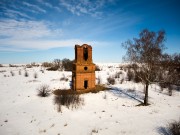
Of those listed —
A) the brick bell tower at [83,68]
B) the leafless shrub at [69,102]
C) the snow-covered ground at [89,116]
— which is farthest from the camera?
the brick bell tower at [83,68]

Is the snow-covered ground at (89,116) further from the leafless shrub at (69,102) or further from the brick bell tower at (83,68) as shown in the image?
the brick bell tower at (83,68)

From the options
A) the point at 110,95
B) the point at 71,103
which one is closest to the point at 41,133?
the point at 71,103

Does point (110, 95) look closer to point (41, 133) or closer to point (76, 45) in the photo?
point (76, 45)

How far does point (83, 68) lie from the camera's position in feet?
63.4

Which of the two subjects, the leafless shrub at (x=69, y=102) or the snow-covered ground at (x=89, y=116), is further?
the leafless shrub at (x=69, y=102)

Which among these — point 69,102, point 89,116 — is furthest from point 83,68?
point 89,116

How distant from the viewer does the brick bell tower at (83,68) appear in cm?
1900

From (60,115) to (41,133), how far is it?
9.92 feet

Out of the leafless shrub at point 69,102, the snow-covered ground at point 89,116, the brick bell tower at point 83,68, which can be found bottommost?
the snow-covered ground at point 89,116

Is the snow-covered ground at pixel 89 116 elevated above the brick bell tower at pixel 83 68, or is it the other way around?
the brick bell tower at pixel 83 68

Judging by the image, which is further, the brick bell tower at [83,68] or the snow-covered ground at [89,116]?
the brick bell tower at [83,68]

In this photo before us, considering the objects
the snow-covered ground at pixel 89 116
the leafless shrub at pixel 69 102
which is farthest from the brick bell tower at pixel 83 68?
the leafless shrub at pixel 69 102

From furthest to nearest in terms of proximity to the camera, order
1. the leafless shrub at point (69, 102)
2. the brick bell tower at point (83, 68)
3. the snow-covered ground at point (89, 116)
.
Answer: the brick bell tower at point (83, 68), the leafless shrub at point (69, 102), the snow-covered ground at point (89, 116)

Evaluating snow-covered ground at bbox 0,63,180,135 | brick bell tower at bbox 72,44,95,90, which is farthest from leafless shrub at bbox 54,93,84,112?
brick bell tower at bbox 72,44,95,90
